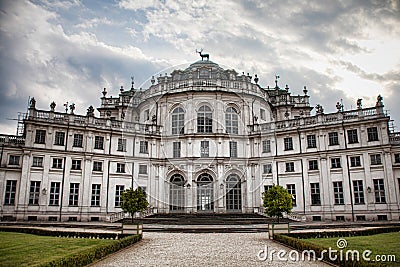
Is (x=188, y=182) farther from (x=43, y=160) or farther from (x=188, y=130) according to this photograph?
(x=43, y=160)

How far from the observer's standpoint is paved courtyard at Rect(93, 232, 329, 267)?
13.0m

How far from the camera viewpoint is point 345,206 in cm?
3612

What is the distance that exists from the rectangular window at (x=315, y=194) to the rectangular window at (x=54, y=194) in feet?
95.8

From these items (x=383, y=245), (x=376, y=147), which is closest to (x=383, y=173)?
(x=376, y=147)

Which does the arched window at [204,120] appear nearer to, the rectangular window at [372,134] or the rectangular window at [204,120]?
the rectangular window at [204,120]

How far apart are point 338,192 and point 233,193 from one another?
1263 cm

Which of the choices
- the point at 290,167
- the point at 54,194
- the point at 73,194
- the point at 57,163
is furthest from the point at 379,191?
the point at 57,163

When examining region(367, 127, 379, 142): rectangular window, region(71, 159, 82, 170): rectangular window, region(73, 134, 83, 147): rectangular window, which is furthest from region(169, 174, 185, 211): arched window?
region(367, 127, 379, 142): rectangular window

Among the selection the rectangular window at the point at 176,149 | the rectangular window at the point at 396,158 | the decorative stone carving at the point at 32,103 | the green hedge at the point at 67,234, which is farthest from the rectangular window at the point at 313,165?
the decorative stone carving at the point at 32,103

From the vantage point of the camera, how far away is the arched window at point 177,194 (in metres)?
42.1

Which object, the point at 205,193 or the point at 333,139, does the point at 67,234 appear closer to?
the point at 205,193

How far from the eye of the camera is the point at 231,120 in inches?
1780

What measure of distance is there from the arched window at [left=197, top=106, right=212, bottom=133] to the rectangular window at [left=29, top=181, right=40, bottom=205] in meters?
20.6

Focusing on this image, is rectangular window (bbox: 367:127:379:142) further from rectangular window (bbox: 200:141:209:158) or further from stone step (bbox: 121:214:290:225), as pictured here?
rectangular window (bbox: 200:141:209:158)
